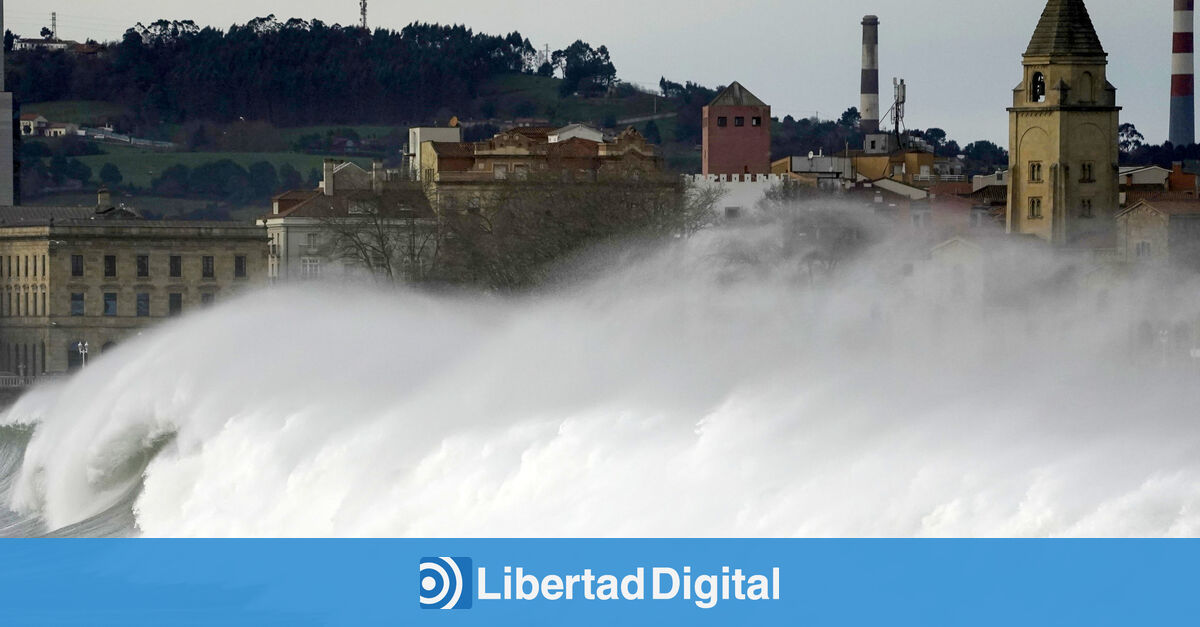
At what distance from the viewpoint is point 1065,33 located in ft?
369

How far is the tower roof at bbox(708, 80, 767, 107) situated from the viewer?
5239 inches

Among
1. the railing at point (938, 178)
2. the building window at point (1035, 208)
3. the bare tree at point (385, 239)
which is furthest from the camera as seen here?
the railing at point (938, 178)

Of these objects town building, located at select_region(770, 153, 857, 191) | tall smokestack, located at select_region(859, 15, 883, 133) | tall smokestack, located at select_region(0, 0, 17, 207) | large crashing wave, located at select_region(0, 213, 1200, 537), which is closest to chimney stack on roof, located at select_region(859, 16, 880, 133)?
tall smokestack, located at select_region(859, 15, 883, 133)

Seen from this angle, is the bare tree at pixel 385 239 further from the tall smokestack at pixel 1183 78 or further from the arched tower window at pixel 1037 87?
the tall smokestack at pixel 1183 78

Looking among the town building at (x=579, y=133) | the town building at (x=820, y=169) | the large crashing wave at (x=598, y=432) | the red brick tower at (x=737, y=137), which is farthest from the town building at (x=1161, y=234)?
the town building at (x=579, y=133)

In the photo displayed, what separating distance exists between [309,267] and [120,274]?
12692 millimetres

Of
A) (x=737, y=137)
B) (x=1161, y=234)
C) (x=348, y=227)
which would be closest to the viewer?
(x=1161, y=234)

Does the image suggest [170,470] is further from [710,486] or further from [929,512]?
[929,512]

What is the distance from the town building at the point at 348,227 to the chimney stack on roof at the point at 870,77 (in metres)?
45.3

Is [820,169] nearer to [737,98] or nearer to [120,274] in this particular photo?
[737,98]

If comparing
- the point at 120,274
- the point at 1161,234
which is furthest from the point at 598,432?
the point at 120,274

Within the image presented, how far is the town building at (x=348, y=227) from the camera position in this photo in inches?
4104

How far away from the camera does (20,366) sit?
125812 millimetres

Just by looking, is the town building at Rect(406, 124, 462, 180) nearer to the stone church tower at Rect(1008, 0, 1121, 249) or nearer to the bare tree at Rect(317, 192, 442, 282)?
the bare tree at Rect(317, 192, 442, 282)
